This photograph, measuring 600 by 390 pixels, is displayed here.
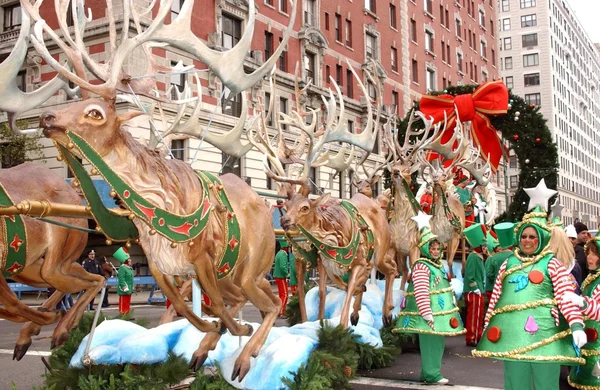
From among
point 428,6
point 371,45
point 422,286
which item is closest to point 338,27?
point 371,45

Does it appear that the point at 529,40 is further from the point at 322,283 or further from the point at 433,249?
the point at 433,249

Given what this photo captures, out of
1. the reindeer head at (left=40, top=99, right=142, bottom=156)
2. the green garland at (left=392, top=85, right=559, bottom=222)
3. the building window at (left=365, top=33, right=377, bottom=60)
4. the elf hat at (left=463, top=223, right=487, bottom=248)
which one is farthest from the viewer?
the building window at (left=365, top=33, right=377, bottom=60)

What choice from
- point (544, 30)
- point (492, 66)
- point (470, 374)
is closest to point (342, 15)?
point (492, 66)

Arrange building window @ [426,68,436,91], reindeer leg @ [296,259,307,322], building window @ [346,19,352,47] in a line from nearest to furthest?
reindeer leg @ [296,259,307,322] < building window @ [346,19,352,47] < building window @ [426,68,436,91]

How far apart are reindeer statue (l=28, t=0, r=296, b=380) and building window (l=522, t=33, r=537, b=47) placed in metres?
90.1

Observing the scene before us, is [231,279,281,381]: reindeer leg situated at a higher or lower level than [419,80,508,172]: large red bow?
lower

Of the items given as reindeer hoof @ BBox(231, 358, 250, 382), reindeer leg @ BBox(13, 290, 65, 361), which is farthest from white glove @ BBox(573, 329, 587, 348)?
reindeer leg @ BBox(13, 290, 65, 361)

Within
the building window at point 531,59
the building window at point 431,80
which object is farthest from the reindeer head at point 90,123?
the building window at point 531,59

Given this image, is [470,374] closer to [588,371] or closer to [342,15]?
[588,371]

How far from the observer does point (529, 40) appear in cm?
8888

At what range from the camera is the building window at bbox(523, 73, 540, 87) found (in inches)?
3430

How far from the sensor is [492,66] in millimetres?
58969

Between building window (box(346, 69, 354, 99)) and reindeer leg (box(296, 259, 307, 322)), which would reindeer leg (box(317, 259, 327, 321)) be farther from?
building window (box(346, 69, 354, 99))

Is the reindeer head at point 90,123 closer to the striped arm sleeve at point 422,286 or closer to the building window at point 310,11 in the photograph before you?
the striped arm sleeve at point 422,286
